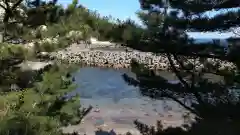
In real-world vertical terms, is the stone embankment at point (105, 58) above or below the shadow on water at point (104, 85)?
above

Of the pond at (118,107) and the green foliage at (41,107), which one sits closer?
the green foliage at (41,107)

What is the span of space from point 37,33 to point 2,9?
945 millimetres

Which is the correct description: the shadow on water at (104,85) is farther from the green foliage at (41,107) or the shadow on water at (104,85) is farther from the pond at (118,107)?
the green foliage at (41,107)

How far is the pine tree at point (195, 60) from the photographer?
5.77 meters

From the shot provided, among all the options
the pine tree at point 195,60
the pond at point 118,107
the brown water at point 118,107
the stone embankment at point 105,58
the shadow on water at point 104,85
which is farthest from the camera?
the stone embankment at point 105,58

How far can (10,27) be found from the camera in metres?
6.70

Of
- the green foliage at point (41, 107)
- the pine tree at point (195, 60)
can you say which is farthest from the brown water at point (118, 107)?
the green foliage at point (41, 107)

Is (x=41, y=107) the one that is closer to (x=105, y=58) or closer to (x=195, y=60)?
(x=195, y=60)

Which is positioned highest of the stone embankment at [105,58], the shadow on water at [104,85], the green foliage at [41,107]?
the green foliage at [41,107]

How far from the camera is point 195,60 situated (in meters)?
6.81

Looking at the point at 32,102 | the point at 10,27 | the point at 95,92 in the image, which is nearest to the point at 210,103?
the point at 32,102

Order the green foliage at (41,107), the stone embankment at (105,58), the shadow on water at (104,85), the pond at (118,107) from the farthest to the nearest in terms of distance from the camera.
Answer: the stone embankment at (105,58)
the shadow on water at (104,85)
the pond at (118,107)
the green foliage at (41,107)

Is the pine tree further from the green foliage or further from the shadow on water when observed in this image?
the shadow on water

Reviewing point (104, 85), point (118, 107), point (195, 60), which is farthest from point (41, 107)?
point (104, 85)
